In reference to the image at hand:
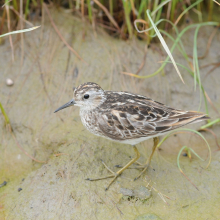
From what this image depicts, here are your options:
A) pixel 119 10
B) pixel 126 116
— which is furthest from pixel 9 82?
pixel 119 10

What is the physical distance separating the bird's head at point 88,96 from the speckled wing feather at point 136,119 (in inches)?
7.2

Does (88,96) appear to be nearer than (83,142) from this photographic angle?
Yes

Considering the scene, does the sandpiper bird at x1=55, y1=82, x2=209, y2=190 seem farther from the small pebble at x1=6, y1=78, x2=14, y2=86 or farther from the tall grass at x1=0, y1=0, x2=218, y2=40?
the tall grass at x1=0, y1=0, x2=218, y2=40

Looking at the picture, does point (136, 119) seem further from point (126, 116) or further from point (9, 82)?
point (9, 82)

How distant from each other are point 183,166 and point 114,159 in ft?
3.72

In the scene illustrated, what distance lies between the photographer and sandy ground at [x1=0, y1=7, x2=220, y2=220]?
13.6ft

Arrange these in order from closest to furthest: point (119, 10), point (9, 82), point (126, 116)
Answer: point (126, 116) → point (9, 82) → point (119, 10)

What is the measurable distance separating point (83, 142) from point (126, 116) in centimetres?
97

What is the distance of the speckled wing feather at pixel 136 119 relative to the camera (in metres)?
4.20

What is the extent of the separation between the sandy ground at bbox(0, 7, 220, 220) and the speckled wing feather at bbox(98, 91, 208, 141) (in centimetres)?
67

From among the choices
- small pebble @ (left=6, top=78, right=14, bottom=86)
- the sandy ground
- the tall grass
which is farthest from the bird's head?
the tall grass

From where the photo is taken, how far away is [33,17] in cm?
591

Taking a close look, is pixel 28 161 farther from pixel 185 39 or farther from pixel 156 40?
pixel 185 39

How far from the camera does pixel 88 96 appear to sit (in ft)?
14.3
